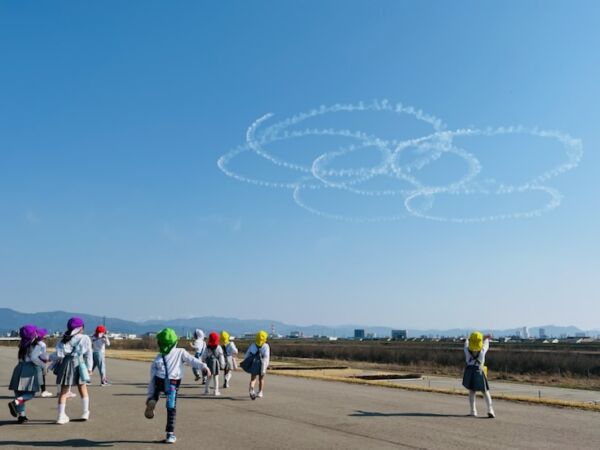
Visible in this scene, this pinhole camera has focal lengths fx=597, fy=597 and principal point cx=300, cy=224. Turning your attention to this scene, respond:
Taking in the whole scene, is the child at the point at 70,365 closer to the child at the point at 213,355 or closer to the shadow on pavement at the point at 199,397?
the shadow on pavement at the point at 199,397

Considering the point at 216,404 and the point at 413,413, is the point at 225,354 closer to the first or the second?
the point at 216,404

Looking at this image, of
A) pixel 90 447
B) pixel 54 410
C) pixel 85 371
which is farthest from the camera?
pixel 54 410

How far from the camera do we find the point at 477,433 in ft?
34.2

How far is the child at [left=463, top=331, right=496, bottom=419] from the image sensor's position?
12922 millimetres

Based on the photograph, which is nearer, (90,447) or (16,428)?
(90,447)

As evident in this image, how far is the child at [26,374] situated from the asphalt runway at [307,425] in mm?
346

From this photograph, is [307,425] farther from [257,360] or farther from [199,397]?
[199,397]

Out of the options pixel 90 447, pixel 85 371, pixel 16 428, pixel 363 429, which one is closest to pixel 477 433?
pixel 363 429

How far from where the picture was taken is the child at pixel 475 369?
12.9 metres

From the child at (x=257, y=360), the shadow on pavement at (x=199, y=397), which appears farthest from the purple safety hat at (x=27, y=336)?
the child at (x=257, y=360)

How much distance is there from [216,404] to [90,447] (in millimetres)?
5969

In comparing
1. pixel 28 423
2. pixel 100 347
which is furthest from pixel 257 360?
pixel 100 347

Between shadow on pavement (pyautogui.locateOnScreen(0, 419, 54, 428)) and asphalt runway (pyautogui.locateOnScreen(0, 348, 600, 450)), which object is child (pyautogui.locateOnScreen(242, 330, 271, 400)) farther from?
shadow on pavement (pyautogui.locateOnScreen(0, 419, 54, 428))

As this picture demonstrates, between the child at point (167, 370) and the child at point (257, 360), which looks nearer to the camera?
the child at point (167, 370)
